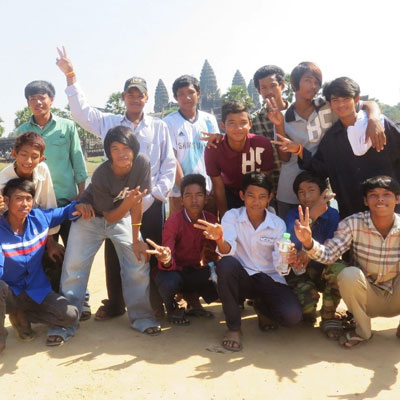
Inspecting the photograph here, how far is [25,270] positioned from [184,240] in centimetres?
144

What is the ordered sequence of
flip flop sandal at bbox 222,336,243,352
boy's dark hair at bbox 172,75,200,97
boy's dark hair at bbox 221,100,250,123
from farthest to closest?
boy's dark hair at bbox 172,75,200,97
boy's dark hair at bbox 221,100,250,123
flip flop sandal at bbox 222,336,243,352

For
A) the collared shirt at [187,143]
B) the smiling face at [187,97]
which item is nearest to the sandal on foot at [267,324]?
the collared shirt at [187,143]

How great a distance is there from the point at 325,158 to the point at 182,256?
166 cm

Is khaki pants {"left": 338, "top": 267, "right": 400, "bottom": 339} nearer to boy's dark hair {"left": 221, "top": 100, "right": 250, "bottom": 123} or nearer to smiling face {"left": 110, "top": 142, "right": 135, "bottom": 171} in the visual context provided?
boy's dark hair {"left": 221, "top": 100, "right": 250, "bottom": 123}

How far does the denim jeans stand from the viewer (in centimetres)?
362

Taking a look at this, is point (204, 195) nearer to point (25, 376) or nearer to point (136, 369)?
point (136, 369)

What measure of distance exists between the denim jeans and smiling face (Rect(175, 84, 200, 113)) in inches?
66.7

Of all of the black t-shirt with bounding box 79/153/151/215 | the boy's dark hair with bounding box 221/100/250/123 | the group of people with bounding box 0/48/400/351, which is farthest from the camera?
the boy's dark hair with bounding box 221/100/250/123

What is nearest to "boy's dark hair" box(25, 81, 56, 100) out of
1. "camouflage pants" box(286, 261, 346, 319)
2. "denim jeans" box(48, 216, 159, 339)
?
"denim jeans" box(48, 216, 159, 339)

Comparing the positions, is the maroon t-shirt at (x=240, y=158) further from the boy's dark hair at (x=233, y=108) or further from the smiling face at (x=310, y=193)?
the smiling face at (x=310, y=193)

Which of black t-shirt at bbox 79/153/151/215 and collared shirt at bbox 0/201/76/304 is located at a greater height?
black t-shirt at bbox 79/153/151/215

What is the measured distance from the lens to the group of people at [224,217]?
10.8 ft

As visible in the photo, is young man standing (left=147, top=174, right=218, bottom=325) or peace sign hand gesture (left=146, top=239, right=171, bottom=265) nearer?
peace sign hand gesture (left=146, top=239, right=171, bottom=265)

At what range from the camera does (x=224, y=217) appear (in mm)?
3590
